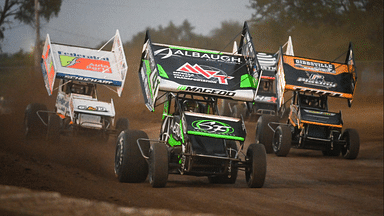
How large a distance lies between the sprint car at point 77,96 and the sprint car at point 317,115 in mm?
5154

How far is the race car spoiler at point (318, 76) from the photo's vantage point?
45.8 ft

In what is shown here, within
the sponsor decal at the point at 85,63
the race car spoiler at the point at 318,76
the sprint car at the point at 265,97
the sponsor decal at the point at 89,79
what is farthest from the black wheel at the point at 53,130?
Result: the sprint car at the point at 265,97

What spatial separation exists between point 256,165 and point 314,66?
7079 mm

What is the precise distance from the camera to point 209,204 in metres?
6.66

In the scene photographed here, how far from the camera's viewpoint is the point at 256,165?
822cm

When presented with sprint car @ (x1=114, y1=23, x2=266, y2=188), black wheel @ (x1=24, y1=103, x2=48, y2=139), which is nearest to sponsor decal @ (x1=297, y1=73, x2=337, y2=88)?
sprint car @ (x1=114, y1=23, x2=266, y2=188)

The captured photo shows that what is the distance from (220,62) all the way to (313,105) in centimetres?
675

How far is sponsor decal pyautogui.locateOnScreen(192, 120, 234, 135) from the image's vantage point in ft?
25.8

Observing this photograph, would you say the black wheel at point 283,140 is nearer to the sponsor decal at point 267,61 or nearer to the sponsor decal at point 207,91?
the sponsor decal at point 207,91

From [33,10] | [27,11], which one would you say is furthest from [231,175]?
[33,10]

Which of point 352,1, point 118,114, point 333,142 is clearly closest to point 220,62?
point 333,142

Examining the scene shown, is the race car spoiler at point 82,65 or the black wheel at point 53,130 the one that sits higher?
the race car spoiler at point 82,65

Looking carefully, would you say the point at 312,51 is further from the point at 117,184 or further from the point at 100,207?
the point at 100,207

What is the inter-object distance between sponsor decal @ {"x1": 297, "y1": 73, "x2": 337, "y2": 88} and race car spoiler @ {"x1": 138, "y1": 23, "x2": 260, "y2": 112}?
4.77 meters
